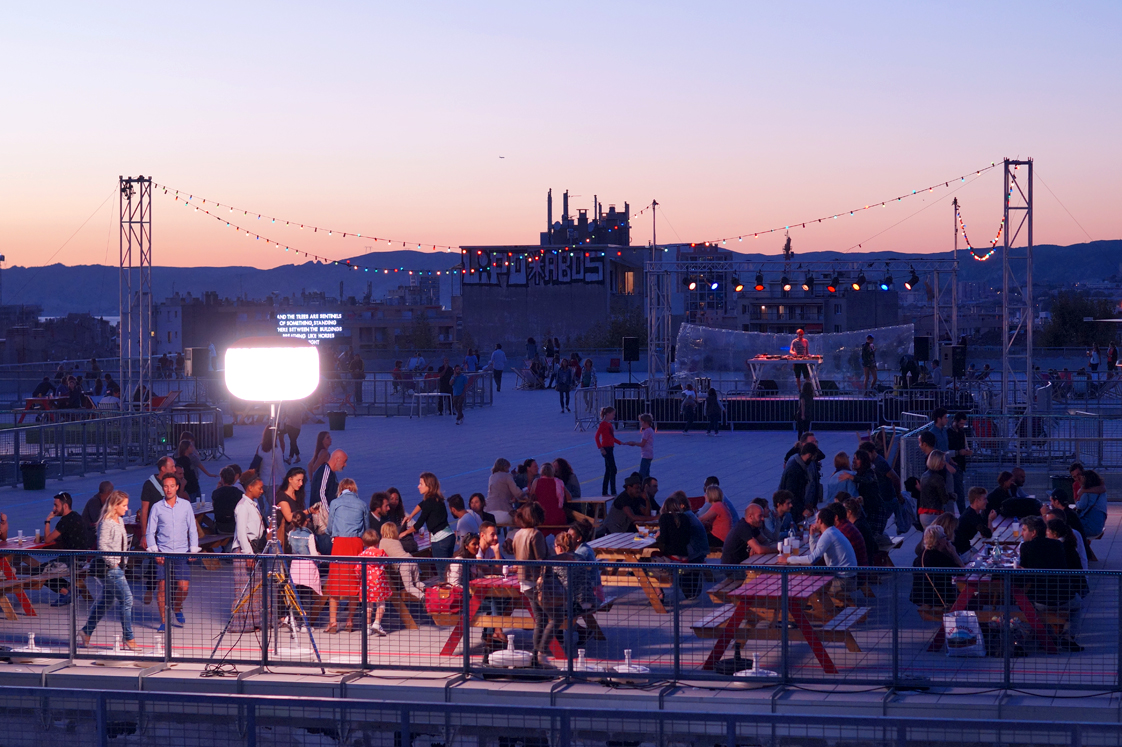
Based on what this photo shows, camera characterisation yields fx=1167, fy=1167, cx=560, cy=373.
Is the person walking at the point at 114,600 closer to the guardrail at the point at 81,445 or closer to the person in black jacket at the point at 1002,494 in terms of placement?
the person in black jacket at the point at 1002,494

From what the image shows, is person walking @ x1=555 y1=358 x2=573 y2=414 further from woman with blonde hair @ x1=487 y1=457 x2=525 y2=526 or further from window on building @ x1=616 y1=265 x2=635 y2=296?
window on building @ x1=616 y1=265 x2=635 y2=296

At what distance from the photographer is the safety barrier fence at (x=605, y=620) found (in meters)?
8.02

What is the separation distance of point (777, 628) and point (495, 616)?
2.05 m

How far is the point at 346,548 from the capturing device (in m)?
10.3

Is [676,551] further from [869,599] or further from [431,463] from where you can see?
[431,463]

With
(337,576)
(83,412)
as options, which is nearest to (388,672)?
(337,576)

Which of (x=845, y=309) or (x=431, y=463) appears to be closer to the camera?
(x=431, y=463)

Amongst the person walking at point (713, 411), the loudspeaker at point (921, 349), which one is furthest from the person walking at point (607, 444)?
the loudspeaker at point (921, 349)

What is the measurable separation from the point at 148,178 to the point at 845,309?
299 feet

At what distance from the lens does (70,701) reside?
19.8 feet

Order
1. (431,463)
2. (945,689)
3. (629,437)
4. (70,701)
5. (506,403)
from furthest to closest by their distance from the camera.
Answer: (506,403) → (629,437) → (431,463) → (945,689) → (70,701)

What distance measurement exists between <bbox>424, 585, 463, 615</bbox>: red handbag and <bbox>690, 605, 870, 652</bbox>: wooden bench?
1750mm

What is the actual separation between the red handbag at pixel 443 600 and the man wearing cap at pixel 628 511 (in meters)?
4.38

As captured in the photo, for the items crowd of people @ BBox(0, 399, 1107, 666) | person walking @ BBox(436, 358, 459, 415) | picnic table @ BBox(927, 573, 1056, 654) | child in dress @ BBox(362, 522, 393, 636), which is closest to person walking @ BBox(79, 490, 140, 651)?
crowd of people @ BBox(0, 399, 1107, 666)
